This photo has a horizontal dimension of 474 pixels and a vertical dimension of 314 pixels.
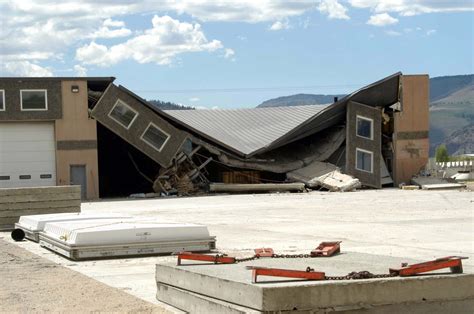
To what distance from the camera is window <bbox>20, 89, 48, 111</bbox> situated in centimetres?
4368

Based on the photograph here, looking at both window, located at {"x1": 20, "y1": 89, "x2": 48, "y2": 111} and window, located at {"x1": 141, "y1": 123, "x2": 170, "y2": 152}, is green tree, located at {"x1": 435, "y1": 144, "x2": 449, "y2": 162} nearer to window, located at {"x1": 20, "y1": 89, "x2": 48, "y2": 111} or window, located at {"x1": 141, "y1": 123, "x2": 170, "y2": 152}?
window, located at {"x1": 141, "y1": 123, "x2": 170, "y2": 152}

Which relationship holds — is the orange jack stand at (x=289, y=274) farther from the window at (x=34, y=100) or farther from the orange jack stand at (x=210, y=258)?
the window at (x=34, y=100)

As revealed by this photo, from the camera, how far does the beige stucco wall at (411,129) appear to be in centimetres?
4812

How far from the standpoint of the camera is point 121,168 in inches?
1983

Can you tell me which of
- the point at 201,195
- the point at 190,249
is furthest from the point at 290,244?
the point at 201,195

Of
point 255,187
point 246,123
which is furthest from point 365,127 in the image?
point 246,123

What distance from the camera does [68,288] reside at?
11.7 metres

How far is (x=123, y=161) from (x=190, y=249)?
34.9m

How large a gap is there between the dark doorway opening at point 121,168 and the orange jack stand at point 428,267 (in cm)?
3948

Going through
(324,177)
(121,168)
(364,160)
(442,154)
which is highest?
(442,154)

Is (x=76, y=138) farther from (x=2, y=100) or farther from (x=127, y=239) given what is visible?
(x=127, y=239)

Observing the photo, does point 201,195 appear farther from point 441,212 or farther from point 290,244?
point 290,244

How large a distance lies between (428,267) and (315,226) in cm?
1338

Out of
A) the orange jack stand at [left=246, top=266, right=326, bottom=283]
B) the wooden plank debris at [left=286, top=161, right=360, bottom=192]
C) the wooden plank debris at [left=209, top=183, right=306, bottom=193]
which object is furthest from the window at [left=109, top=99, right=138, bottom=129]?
the orange jack stand at [left=246, top=266, right=326, bottom=283]
